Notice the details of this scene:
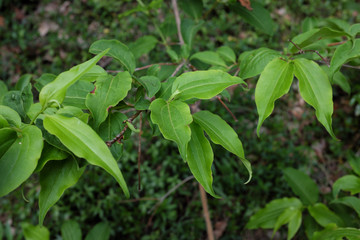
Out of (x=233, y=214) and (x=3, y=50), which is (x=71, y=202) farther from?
(x=3, y=50)

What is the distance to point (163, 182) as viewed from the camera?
2.22 m

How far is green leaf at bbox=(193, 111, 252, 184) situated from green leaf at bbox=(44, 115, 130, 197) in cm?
27

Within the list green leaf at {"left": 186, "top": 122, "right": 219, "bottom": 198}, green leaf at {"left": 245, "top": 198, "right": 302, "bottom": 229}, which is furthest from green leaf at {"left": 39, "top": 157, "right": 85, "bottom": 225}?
green leaf at {"left": 245, "top": 198, "right": 302, "bottom": 229}

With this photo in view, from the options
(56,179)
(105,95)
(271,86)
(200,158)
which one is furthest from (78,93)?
(271,86)

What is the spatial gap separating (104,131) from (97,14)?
8.64 feet

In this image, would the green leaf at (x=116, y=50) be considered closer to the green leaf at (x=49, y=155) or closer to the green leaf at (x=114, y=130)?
the green leaf at (x=114, y=130)

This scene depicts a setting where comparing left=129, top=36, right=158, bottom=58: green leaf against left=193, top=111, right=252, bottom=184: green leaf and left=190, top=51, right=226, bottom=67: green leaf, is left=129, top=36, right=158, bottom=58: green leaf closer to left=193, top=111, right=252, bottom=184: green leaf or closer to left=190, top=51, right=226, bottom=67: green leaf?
left=190, top=51, right=226, bottom=67: green leaf

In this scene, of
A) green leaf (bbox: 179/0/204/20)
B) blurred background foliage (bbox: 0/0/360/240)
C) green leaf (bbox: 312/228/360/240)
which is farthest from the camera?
blurred background foliage (bbox: 0/0/360/240)

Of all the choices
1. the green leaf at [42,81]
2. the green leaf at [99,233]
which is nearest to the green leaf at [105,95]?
the green leaf at [42,81]

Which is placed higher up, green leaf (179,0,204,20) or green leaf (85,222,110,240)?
green leaf (179,0,204,20)

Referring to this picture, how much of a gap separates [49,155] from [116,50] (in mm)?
370

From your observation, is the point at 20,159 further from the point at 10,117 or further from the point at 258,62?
the point at 258,62

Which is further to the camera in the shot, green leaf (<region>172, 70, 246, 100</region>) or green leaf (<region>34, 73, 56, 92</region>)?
green leaf (<region>34, 73, 56, 92</region>)

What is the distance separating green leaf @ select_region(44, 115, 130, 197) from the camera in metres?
0.59
